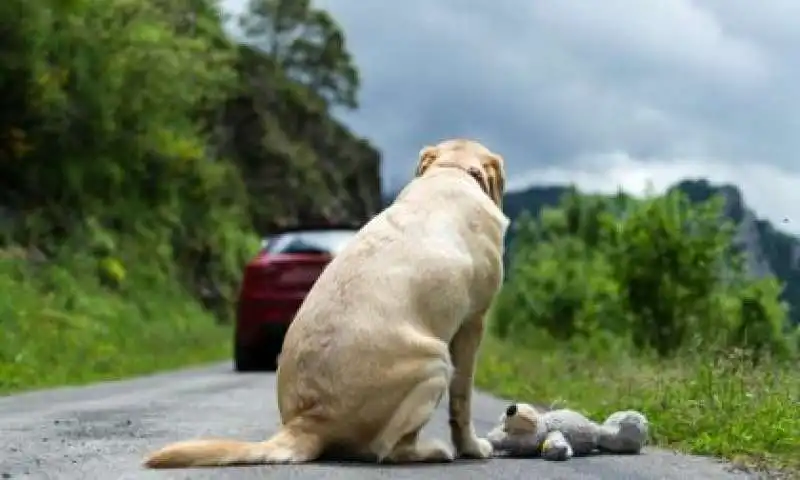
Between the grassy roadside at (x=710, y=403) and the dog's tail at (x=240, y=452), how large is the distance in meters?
2.13

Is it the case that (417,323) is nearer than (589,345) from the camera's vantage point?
Yes

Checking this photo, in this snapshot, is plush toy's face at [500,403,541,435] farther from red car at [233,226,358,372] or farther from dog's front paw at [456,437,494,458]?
red car at [233,226,358,372]

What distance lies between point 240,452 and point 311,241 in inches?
434

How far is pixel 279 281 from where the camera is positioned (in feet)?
52.7

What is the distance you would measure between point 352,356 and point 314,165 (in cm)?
4640

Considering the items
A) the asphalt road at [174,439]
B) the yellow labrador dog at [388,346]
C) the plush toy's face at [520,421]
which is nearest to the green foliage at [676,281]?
the asphalt road at [174,439]

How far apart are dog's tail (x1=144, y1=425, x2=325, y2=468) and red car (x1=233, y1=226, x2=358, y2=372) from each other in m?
10.4

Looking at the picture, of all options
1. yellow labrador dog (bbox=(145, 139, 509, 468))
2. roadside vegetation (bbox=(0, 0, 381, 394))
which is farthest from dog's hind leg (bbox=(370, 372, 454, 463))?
roadside vegetation (bbox=(0, 0, 381, 394))

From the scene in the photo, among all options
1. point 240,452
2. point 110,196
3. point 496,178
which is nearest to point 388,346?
point 240,452

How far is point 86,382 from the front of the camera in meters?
13.9

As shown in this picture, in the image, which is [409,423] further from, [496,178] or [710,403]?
[710,403]

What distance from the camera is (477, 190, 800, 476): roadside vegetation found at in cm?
730

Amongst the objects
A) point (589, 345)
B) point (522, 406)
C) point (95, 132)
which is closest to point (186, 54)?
point (95, 132)

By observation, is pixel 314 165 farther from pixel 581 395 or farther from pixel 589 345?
pixel 581 395
